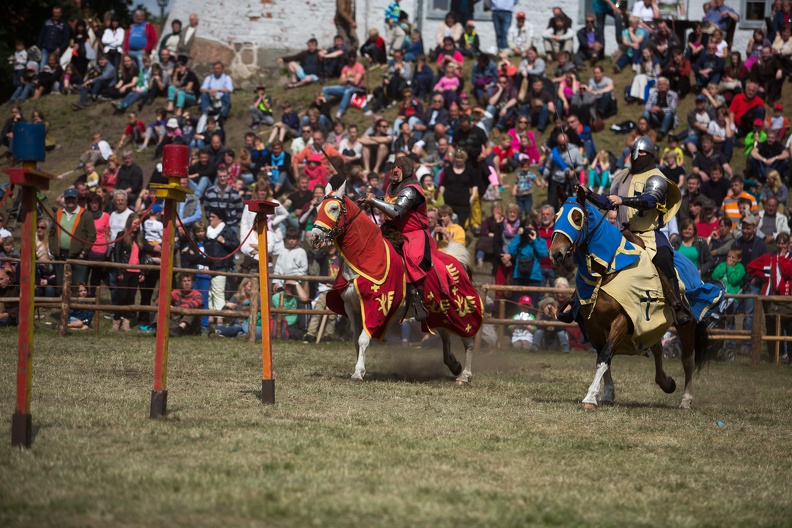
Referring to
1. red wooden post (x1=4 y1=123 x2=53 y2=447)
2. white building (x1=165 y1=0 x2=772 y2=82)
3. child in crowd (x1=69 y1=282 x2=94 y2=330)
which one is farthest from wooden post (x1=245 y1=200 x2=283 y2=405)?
white building (x1=165 y1=0 x2=772 y2=82)

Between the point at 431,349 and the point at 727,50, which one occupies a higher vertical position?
the point at 727,50

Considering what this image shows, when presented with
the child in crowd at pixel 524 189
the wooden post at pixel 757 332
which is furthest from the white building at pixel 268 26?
the wooden post at pixel 757 332

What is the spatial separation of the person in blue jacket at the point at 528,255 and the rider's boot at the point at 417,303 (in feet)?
19.2

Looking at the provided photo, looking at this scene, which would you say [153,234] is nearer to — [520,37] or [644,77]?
[644,77]

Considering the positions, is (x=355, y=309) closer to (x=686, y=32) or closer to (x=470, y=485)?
(x=470, y=485)

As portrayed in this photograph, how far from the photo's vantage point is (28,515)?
18.6 ft

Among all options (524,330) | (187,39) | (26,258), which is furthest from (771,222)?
(187,39)

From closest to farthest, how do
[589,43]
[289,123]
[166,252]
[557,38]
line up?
[166,252] < [289,123] < [589,43] < [557,38]

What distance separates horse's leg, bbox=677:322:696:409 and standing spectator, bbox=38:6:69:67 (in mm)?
23099

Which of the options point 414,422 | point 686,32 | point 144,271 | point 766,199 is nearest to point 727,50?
point 686,32

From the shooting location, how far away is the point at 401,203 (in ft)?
39.0

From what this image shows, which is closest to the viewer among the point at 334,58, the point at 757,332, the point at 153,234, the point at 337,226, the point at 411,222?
the point at 337,226

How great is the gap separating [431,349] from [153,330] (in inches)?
188

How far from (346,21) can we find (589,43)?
6957 mm
